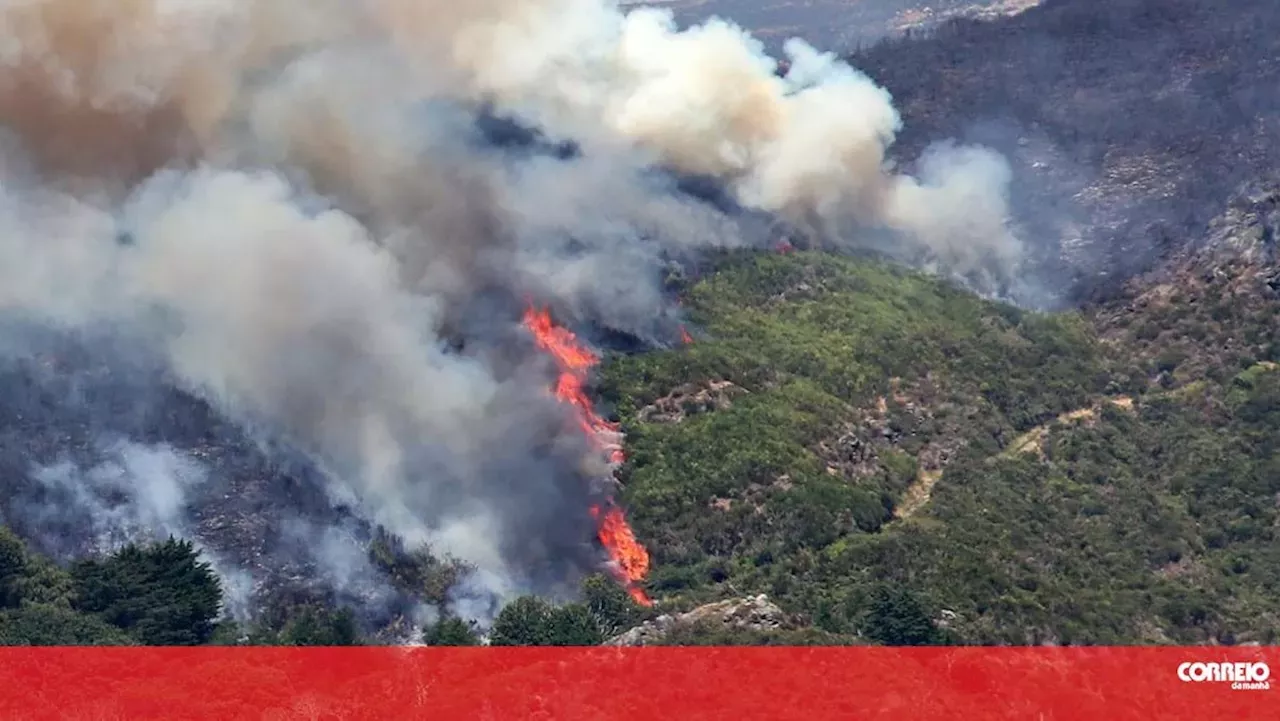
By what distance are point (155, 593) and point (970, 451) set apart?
46089 millimetres

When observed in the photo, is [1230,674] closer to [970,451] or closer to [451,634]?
[970,451]

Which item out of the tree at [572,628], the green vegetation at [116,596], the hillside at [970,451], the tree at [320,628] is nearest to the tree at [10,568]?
the green vegetation at [116,596]

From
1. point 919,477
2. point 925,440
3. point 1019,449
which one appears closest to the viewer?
point 919,477

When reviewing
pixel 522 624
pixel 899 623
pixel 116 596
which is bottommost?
pixel 116 596

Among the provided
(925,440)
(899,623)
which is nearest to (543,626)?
(899,623)

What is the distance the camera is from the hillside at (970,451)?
88.2m

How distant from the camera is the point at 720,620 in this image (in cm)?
7938

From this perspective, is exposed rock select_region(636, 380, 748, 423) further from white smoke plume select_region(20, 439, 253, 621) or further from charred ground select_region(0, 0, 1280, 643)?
white smoke plume select_region(20, 439, 253, 621)

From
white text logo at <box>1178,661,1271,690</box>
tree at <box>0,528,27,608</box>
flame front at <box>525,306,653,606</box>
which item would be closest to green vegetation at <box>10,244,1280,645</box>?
tree at <box>0,528,27,608</box>

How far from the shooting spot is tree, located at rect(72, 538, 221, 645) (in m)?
80.0

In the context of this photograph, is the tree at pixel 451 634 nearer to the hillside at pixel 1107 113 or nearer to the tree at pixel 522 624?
the tree at pixel 522 624

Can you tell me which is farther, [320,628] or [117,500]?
[117,500]

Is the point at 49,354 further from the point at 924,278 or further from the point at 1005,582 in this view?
the point at 924,278

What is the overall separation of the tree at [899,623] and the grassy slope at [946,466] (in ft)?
2.16
